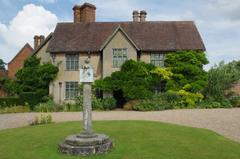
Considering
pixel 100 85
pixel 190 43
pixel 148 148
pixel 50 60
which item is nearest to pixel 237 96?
pixel 190 43

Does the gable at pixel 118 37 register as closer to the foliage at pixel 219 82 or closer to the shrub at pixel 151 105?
the shrub at pixel 151 105

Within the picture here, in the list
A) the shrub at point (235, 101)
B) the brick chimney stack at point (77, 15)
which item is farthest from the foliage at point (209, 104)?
the brick chimney stack at point (77, 15)

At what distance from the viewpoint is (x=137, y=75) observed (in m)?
28.0

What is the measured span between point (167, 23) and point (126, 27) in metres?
4.07

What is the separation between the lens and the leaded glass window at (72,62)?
31250mm

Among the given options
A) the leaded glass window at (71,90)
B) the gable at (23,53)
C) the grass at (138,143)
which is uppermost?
the gable at (23,53)

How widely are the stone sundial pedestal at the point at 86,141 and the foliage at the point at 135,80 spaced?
640 inches

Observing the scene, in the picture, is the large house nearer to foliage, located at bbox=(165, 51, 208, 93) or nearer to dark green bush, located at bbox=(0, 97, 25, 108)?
foliage, located at bbox=(165, 51, 208, 93)

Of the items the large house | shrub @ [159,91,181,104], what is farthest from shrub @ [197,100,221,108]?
the large house

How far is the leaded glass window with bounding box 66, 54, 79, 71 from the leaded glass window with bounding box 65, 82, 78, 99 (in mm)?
1383

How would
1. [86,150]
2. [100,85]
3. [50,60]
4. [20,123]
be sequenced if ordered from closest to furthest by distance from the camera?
1. [86,150]
2. [20,123]
3. [100,85]
4. [50,60]

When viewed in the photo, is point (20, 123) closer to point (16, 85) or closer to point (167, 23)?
point (16, 85)

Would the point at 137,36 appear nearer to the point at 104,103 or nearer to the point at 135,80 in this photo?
the point at 135,80

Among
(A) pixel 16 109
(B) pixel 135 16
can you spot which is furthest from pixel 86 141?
(B) pixel 135 16
